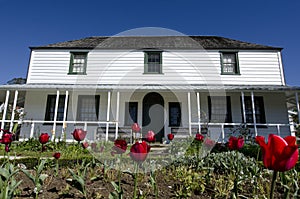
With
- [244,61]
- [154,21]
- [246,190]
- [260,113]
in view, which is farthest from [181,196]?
[244,61]

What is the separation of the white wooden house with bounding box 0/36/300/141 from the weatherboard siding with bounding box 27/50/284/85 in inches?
2.1

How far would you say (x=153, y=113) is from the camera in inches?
469

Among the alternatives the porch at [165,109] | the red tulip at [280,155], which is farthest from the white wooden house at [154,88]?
the red tulip at [280,155]

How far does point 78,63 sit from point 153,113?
18.1ft

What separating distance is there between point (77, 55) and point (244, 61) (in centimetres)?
1012

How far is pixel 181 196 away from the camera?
2582 mm

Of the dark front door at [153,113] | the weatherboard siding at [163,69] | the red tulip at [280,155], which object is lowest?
the red tulip at [280,155]

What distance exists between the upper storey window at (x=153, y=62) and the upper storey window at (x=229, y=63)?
376 centimetres

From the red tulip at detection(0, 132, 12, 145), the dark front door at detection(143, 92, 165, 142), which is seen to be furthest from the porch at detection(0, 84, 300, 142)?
the red tulip at detection(0, 132, 12, 145)

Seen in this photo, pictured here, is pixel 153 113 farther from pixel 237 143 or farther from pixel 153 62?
pixel 237 143

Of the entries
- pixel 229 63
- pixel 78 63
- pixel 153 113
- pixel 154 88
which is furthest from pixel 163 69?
pixel 78 63

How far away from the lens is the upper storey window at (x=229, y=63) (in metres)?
12.6

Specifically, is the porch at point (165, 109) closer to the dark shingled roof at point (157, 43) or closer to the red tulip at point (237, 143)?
the dark shingled roof at point (157, 43)

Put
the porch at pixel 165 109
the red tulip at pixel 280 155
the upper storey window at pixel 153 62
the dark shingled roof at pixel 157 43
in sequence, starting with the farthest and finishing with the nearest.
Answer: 1. the dark shingled roof at pixel 157 43
2. the upper storey window at pixel 153 62
3. the porch at pixel 165 109
4. the red tulip at pixel 280 155
